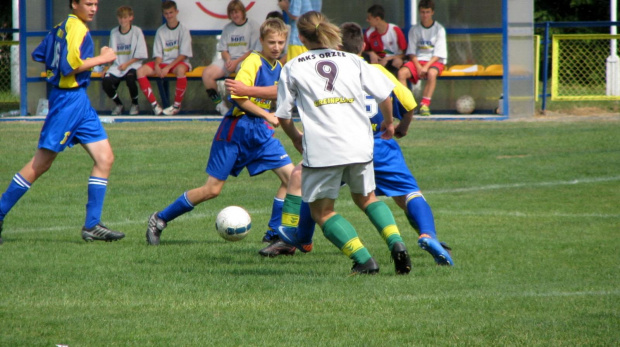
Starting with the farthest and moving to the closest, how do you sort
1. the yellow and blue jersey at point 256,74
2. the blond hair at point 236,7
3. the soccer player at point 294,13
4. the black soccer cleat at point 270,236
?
1. the blond hair at point 236,7
2. the soccer player at point 294,13
3. the black soccer cleat at point 270,236
4. the yellow and blue jersey at point 256,74

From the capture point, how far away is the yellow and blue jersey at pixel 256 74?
257 inches

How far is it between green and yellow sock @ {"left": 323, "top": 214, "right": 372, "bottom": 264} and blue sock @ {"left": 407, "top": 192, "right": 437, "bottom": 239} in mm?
622

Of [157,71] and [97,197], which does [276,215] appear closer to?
[97,197]

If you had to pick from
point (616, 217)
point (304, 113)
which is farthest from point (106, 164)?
point (616, 217)

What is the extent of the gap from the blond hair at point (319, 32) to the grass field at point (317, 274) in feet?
4.60

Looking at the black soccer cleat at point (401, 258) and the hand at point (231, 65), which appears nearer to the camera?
the black soccer cleat at point (401, 258)

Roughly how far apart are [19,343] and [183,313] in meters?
0.87

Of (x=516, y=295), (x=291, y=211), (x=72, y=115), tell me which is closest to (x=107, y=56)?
(x=72, y=115)

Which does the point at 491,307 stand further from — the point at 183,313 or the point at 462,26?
the point at 462,26

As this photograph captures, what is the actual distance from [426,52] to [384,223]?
11.0m

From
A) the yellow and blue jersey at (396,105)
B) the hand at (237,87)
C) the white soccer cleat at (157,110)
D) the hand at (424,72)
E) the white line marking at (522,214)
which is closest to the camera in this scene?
the yellow and blue jersey at (396,105)

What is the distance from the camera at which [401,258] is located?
543cm

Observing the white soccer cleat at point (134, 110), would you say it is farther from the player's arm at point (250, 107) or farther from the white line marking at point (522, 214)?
the player's arm at point (250, 107)

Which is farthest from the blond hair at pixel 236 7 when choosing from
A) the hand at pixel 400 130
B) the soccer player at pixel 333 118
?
the soccer player at pixel 333 118
